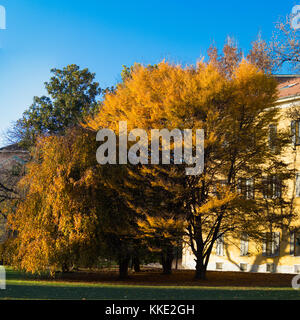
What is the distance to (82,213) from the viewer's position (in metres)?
24.7

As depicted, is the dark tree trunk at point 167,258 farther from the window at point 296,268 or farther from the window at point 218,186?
the window at point 296,268

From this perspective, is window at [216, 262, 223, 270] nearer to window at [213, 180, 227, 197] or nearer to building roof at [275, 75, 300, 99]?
building roof at [275, 75, 300, 99]

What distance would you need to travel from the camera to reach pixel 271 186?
26.9m

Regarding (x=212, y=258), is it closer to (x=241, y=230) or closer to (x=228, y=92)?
(x=241, y=230)

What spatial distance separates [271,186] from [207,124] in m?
4.96

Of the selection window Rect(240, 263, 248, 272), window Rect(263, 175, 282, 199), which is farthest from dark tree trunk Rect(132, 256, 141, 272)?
window Rect(240, 263, 248, 272)

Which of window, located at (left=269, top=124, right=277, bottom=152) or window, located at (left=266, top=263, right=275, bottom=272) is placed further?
window, located at (left=266, top=263, right=275, bottom=272)

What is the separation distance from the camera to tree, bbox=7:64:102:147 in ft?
150

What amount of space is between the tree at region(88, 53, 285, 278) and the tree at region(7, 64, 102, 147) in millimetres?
18833

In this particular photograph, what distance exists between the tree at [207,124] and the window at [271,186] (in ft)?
2.33

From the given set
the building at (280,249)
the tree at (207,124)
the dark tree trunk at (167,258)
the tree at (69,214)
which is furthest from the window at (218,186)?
the building at (280,249)

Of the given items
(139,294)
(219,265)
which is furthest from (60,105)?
(139,294)

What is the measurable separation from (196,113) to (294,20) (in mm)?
7112
